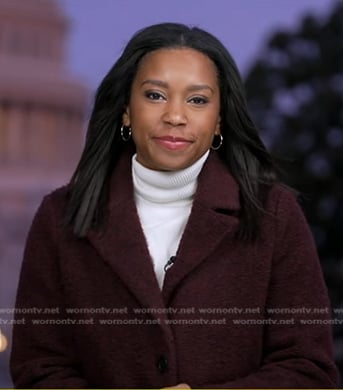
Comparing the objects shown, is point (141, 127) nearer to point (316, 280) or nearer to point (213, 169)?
point (213, 169)

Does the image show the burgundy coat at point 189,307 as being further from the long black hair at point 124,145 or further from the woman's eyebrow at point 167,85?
the woman's eyebrow at point 167,85

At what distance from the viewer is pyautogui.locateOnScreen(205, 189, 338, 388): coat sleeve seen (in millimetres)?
1603

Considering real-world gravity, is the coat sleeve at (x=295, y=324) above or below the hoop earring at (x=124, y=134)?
below

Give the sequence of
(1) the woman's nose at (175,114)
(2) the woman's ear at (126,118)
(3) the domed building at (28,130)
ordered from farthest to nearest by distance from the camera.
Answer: (3) the domed building at (28,130)
(2) the woman's ear at (126,118)
(1) the woman's nose at (175,114)

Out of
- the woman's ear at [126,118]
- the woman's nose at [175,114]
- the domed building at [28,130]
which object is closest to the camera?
the woman's nose at [175,114]

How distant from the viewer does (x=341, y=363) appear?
5.91 metres

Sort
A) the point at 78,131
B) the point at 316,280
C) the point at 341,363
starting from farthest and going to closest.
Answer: the point at 341,363 < the point at 78,131 < the point at 316,280

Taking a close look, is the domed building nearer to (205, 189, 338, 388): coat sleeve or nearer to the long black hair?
the long black hair

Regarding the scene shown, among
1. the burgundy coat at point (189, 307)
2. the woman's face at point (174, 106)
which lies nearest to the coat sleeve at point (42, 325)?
the burgundy coat at point (189, 307)

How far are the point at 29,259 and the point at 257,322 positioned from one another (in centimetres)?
41

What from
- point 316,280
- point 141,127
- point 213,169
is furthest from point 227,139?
point 316,280

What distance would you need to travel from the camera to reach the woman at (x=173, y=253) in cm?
162

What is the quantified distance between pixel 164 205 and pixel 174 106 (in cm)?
20

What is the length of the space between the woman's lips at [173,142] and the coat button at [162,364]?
34cm
